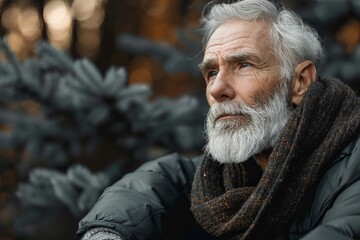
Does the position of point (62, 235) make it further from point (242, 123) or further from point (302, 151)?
point (302, 151)

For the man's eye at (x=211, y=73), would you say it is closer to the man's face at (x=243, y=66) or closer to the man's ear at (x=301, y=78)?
the man's face at (x=243, y=66)

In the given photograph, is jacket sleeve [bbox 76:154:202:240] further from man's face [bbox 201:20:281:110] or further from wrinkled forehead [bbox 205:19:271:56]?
wrinkled forehead [bbox 205:19:271:56]

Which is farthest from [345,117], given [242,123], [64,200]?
[64,200]

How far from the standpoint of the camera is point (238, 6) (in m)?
3.38

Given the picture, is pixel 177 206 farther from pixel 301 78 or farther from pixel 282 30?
pixel 282 30

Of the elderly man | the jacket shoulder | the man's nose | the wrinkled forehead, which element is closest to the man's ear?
the elderly man

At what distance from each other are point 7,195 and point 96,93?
1.56 meters

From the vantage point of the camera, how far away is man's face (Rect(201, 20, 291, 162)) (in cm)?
316

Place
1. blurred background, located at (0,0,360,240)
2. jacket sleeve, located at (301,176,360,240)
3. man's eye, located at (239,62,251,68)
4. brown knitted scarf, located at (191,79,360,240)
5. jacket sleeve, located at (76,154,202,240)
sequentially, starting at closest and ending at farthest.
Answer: jacket sleeve, located at (301,176,360,240) → brown knitted scarf, located at (191,79,360,240) → jacket sleeve, located at (76,154,202,240) → man's eye, located at (239,62,251,68) → blurred background, located at (0,0,360,240)

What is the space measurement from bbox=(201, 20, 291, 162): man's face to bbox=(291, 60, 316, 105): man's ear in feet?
0.18

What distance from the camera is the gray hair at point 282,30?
130 inches

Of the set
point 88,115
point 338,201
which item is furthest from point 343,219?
point 88,115

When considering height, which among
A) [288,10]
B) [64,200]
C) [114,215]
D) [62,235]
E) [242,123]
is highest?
[288,10]

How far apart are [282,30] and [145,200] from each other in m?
1.12
